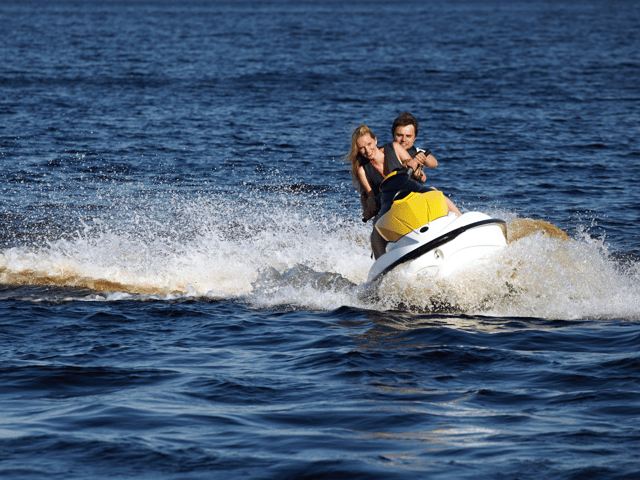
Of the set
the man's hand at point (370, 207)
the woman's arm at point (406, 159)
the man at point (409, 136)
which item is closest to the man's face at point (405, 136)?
the man at point (409, 136)

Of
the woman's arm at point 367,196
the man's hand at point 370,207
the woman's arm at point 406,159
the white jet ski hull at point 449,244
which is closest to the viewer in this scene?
the white jet ski hull at point 449,244

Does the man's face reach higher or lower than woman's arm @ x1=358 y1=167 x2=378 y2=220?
higher

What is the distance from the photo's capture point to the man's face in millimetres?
8836

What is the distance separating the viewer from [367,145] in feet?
28.5

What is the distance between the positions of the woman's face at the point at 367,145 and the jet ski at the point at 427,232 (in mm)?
317

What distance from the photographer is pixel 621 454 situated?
5098mm

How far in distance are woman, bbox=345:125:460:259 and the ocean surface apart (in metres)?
0.96

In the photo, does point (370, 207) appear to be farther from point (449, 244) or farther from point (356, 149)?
point (449, 244)

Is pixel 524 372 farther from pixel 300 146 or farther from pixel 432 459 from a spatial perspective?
pixel 300 146

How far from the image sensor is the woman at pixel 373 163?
8695 millimetres

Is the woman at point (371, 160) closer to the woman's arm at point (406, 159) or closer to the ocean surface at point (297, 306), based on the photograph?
the woman's arm at point (406, 159)

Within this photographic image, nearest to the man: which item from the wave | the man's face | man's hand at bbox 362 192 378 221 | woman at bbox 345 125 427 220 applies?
the man's face

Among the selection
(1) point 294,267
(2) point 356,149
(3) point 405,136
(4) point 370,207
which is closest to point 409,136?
(3) point 405,136

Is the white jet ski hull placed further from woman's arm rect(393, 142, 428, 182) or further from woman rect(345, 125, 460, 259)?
woman's arm rect(393, 142, 428, 182)
